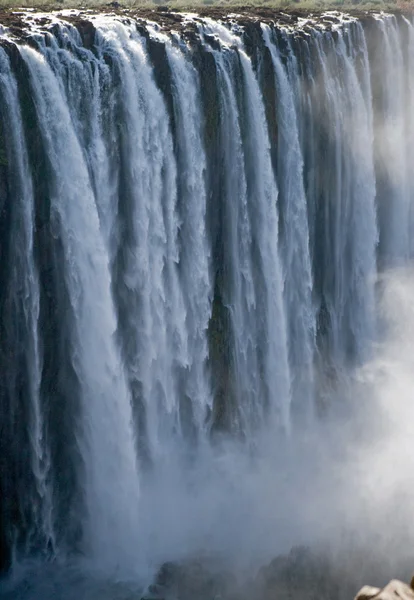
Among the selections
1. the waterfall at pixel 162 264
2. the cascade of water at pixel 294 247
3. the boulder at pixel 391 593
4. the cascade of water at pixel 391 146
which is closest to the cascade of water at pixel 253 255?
the waterfall at pixel 162 264

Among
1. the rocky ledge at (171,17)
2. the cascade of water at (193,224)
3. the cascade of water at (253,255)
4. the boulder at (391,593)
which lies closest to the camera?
the boulder at (391,593)

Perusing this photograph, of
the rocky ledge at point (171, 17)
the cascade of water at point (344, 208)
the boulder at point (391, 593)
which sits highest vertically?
the rocky ledge at point (171, 17)

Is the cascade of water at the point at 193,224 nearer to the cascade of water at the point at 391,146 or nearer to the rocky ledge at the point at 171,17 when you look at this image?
the rocky ledge at the point at 171,17

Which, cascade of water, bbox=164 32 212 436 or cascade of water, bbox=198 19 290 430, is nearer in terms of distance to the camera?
cascade of water, bbox=164 32 212 436

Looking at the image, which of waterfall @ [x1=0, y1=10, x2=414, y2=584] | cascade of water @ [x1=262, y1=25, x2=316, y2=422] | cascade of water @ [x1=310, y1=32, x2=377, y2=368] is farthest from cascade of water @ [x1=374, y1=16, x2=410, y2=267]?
cascade of water @ [x1=262, y1=25, x2=316, y2=422]

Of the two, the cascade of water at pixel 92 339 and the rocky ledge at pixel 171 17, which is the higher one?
the rocky ledge at pixel 171 17

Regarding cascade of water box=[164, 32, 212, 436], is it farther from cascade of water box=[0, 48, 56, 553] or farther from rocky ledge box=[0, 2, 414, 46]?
cascade of water box=[0, 48, 56, 553]

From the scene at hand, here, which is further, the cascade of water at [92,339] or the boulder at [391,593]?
the cascade of water at [92,339]
